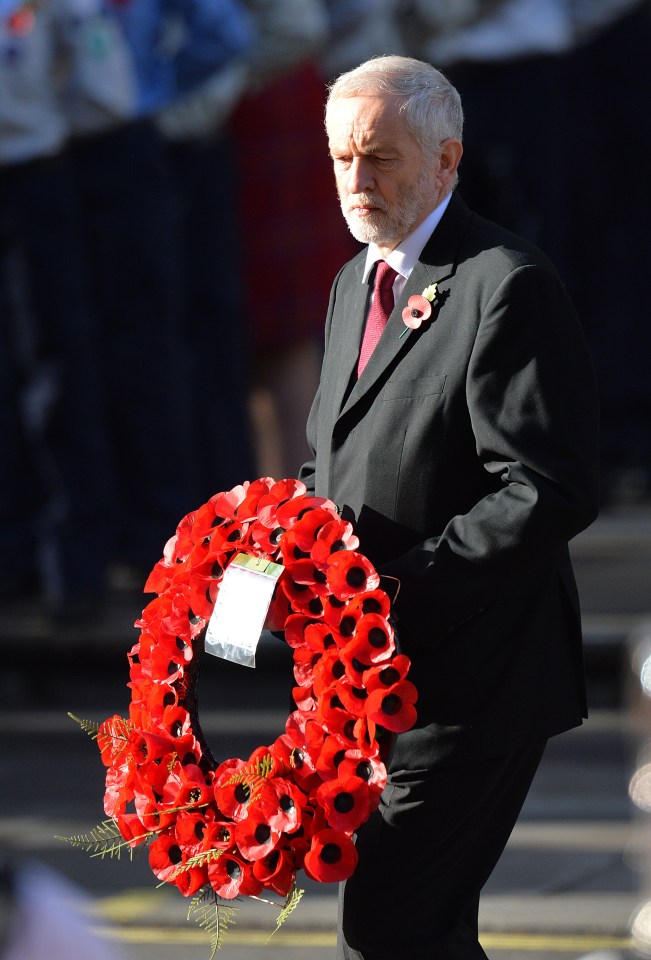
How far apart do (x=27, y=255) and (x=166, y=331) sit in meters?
0.73

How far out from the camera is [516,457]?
2.72m

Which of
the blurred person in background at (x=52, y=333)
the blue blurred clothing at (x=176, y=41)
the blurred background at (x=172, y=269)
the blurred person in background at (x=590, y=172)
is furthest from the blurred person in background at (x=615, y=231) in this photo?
the blurred person in background at (x=52, y=333)

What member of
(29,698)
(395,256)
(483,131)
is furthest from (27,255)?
(395,256)

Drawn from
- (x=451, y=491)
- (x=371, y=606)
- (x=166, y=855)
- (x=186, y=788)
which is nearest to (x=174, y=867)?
(x=166, y=855)

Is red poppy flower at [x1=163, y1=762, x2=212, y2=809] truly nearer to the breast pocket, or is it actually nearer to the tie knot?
the breast pocket

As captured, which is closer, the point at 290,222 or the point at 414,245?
the point at 414,245

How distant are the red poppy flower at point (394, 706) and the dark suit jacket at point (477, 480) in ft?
0.44

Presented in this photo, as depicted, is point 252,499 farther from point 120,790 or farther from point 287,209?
point 287,209

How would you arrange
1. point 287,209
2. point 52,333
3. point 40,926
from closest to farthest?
point 40,926 < point 52,333 < point 287,209

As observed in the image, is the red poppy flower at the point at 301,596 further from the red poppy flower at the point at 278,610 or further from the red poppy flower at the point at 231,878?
the red poppy flower at the point at 231,878

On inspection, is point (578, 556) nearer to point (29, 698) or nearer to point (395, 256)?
point (29, 698)

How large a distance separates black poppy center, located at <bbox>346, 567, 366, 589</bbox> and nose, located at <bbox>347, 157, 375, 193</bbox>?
2.05 feet

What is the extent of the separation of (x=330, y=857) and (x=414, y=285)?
0.95 meters

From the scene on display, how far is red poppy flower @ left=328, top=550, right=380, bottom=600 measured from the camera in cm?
273
